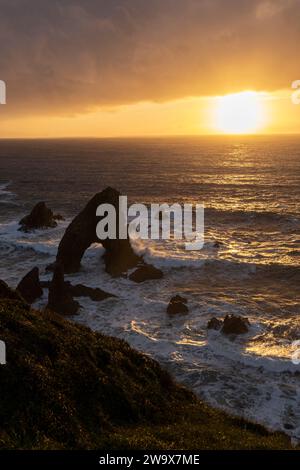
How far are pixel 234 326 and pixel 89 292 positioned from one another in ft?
42.7

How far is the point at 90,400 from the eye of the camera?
15625 millimetres

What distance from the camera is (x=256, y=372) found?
81.6 feet

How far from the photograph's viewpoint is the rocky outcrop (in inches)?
1144

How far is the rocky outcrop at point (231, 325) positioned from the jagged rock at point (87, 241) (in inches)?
578

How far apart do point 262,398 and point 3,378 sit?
13649mm

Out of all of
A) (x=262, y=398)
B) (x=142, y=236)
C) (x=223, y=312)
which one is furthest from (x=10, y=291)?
(x=142, y=236)

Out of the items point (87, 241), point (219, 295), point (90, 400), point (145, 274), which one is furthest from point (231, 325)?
point (87, 241)

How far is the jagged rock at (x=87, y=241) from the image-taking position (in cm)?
4322

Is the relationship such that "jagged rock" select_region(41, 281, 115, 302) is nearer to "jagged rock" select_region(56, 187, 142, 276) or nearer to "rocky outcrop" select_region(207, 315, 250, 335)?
"jagged rock" select_region(56, 187, 142, 276)

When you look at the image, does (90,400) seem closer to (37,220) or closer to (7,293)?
(7,293)

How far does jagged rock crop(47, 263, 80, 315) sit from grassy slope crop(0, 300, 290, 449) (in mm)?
12165

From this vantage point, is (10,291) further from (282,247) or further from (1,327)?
(282,247)

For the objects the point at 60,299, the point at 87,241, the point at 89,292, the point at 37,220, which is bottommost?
the point at 89,292

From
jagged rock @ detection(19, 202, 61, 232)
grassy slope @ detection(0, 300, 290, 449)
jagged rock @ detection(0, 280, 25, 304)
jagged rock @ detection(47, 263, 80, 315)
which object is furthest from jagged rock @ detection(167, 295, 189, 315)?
jagged rock @ detection(19, 202, 61, 232)
